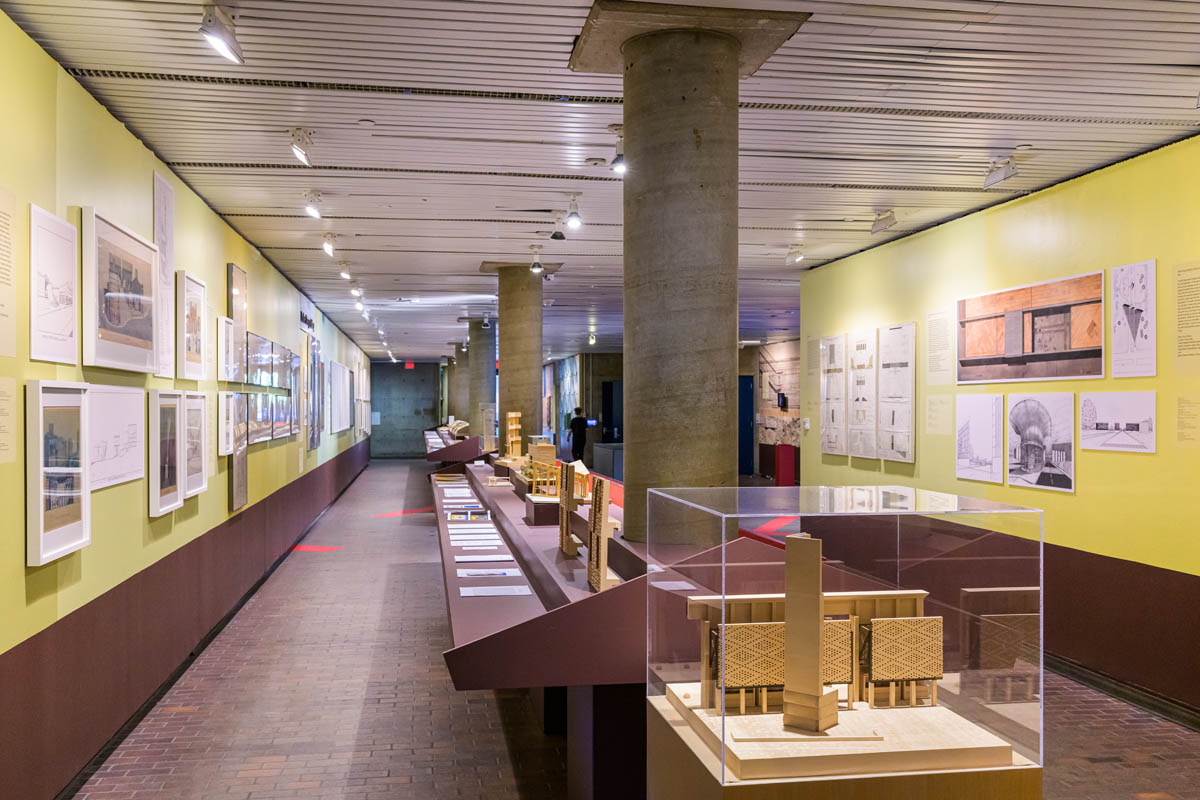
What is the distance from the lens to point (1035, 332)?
736cm

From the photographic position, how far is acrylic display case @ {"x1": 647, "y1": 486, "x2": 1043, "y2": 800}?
2.14 meters

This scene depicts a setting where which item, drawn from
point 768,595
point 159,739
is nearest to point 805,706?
point 768,595

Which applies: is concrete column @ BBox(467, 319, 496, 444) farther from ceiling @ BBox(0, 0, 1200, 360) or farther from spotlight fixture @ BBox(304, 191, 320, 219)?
spotlight fixture @ BBox(304, 191, 320, 219)

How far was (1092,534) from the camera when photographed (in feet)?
22.2

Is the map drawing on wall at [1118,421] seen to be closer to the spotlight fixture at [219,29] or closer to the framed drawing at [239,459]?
the spotlight fixture at [219,29]

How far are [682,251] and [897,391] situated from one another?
5640 millimetres

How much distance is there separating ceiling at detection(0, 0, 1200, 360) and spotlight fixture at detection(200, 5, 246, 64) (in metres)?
0.10

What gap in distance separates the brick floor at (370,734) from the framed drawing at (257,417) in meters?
2.07

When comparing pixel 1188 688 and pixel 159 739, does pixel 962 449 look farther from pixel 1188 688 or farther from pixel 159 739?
pixel 159 739

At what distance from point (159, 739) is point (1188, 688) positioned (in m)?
6.29

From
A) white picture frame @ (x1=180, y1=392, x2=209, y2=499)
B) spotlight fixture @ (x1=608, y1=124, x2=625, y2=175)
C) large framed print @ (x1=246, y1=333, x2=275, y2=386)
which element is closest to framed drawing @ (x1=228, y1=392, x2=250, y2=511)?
large framed print @ (x1=246, y1=333, x2=275, y2=386)

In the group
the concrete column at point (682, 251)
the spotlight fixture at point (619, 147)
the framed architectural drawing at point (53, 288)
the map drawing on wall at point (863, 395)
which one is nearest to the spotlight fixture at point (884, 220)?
the map drawing on wall at point (863, 395)

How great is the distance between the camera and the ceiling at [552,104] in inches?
169

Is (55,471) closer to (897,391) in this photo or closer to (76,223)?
(76,223)
